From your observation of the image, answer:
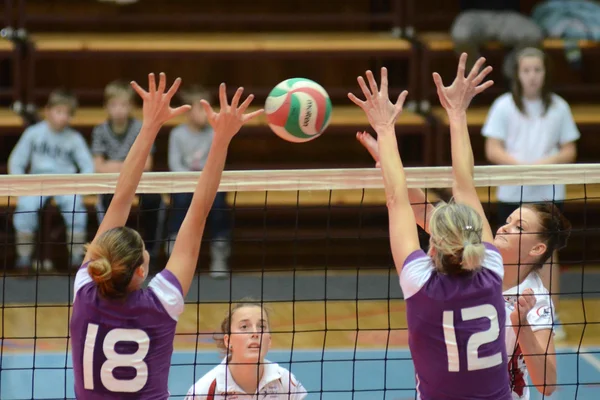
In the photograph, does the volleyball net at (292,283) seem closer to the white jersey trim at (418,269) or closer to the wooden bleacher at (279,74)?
the wooden bleacher at (279,74)

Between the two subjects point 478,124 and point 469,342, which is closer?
point 469,342

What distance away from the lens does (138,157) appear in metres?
3.56

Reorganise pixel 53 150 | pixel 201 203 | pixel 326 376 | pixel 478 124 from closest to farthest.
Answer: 1. pixel 201 203
2. pixel 326 376
3. pixel 53 150
4. pixel 478 124

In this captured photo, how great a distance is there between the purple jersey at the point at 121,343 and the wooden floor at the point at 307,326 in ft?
10.6

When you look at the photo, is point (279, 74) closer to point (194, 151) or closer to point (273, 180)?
point (194, 151)

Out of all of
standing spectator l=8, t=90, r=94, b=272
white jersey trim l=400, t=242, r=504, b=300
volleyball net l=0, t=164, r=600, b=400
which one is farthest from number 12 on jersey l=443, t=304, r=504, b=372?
standing spectator l=8, t=90, r=94, b=272

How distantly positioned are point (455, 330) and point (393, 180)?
585 millimetres

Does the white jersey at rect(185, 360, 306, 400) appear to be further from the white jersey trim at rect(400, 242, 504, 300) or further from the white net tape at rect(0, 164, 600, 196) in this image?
the white jersey trim at rect(400, 242, 504, 300)

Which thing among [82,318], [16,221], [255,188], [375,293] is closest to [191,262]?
[82,318]

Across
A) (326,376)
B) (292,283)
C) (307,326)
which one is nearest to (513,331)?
(326,376)

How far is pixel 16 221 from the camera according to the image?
8375mm

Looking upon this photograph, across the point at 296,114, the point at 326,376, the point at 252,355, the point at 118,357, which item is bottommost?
the point at 326,376

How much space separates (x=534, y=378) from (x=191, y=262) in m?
1.46

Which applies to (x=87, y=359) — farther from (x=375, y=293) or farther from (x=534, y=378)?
(x=375, y=293)
